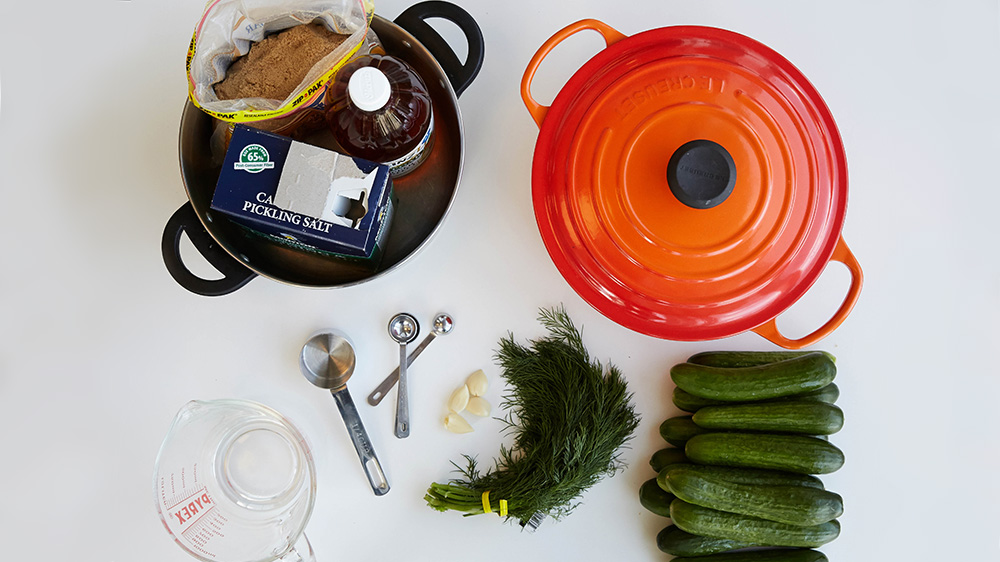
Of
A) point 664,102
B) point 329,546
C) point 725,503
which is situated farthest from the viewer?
point 329,546

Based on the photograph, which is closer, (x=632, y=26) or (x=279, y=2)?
(x=279, y=2)

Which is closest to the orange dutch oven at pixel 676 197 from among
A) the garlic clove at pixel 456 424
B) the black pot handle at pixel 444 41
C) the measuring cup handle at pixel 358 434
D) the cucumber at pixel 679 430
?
the black pot handle at pixel 444 41

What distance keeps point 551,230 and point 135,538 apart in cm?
89

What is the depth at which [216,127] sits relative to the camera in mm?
969

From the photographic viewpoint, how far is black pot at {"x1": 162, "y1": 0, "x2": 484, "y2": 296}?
0.90m

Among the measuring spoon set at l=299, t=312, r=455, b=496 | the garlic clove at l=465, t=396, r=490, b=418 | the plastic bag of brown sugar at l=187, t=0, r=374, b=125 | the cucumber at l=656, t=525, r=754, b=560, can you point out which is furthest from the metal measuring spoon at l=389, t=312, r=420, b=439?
the cucumber at l=656, t=525, r=754, b=560

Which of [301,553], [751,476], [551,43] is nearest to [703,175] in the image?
[551,43]

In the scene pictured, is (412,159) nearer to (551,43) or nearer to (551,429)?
(551,43)

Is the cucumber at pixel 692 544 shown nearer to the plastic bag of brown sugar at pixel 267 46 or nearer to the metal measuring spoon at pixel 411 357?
the metal measuring spoon at pixel 411 357

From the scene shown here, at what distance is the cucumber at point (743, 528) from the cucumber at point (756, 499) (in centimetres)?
1

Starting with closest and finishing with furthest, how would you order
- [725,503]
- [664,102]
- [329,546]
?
[664,102] → [725,503] → [329,546]

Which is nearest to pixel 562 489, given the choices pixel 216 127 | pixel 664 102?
pixel 664 102

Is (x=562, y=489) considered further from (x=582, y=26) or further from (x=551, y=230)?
(x=582, y=26)

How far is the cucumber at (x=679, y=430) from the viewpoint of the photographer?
0.97 m
